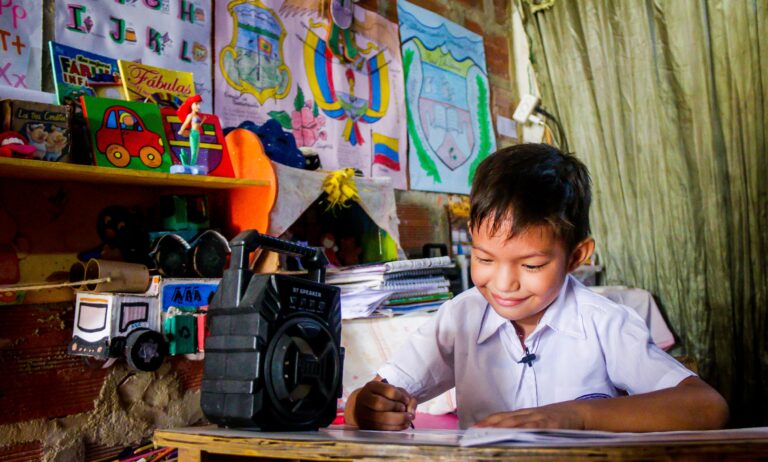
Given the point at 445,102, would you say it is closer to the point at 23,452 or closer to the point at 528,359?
the point at 528,359

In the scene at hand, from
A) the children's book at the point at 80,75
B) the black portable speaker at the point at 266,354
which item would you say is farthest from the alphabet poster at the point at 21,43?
the black portable speaker at the point at 266,354

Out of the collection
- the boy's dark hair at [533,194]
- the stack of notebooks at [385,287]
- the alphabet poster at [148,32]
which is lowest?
the stack of notebooks at [385,287]

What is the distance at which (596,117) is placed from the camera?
259cm

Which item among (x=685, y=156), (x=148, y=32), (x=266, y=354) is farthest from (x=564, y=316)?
(x=685, y=156)

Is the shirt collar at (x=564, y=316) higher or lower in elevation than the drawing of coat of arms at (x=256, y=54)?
lower

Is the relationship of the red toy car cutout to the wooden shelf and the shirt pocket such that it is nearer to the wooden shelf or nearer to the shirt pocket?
the wooden shelf

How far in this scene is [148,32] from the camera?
1.46 m

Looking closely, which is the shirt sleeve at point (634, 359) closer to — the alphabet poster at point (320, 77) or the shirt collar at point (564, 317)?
the shirt collar at point (564, 317)

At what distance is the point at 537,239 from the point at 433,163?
1.43 metres

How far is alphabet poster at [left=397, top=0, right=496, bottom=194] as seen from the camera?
7.38ft

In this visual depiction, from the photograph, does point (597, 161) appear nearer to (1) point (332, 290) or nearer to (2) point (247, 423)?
(1) point (332, 290)

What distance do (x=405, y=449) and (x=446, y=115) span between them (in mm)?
2046

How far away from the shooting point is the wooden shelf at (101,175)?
105cm

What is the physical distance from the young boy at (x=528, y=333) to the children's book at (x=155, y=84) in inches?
29.6
